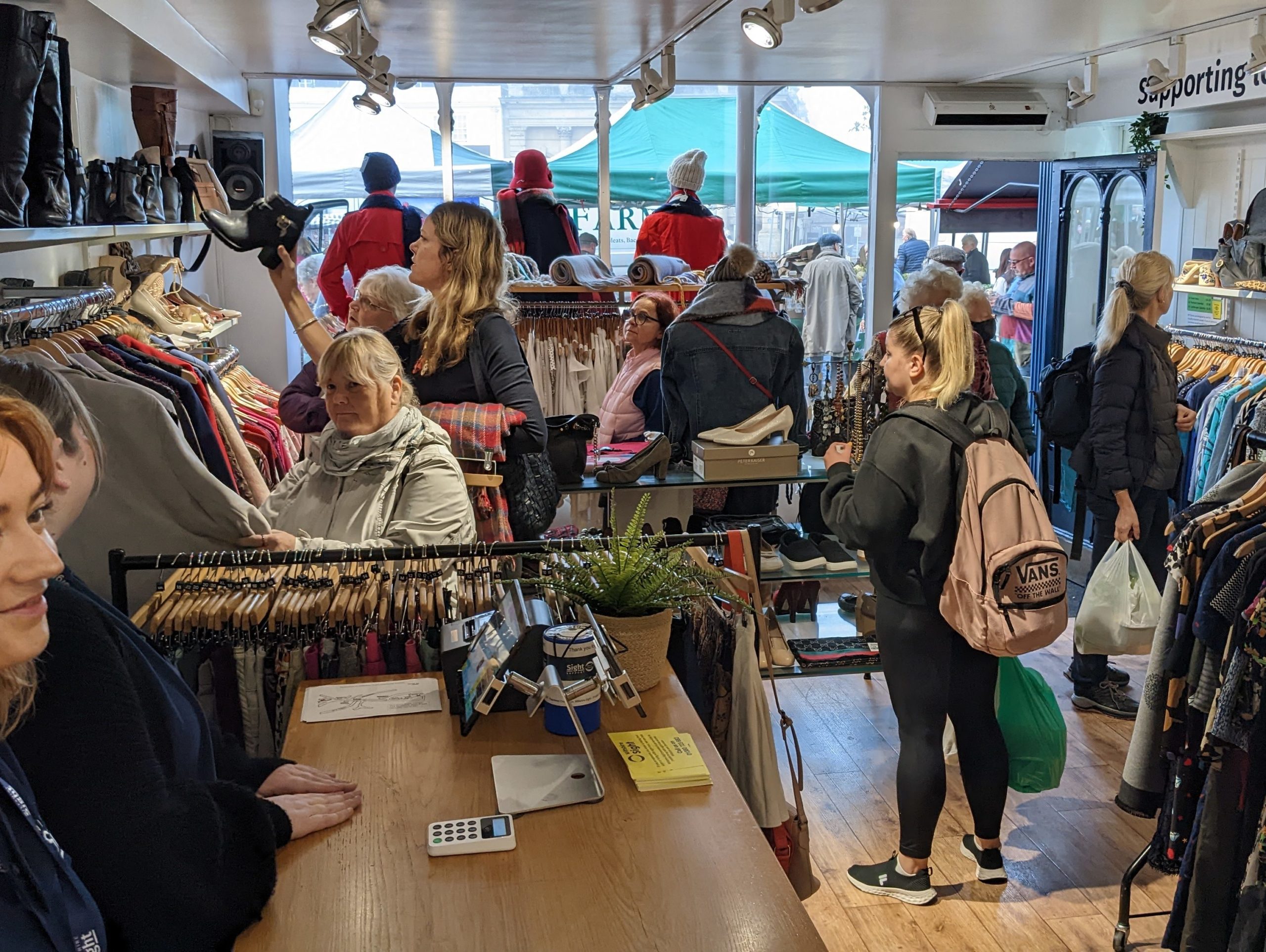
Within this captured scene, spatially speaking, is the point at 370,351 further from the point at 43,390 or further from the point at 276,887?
the point at 276,887

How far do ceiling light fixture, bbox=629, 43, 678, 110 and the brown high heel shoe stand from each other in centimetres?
274

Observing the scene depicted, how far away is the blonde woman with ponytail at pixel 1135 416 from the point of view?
14.2 feet

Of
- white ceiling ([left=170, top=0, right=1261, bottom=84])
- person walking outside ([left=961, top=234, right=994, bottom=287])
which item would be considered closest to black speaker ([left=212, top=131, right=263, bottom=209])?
white ceiling ([left=170, top=0, right=1261, bottom=84])

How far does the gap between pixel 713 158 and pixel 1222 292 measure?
4193 millimetres

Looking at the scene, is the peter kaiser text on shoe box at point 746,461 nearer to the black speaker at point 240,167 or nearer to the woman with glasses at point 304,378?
the woman with glasses at point 304,378

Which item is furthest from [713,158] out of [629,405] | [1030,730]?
[1030,730]

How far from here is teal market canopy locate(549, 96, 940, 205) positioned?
28.1 ft

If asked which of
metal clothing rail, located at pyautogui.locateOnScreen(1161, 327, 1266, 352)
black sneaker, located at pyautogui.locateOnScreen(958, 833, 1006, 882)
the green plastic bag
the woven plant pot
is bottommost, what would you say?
black sneaker, located at pyautogui.locateOnScreen(958, 833, 1006, 882)

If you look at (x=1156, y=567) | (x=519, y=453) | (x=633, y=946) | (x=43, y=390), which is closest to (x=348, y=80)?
(x=519, y=453)

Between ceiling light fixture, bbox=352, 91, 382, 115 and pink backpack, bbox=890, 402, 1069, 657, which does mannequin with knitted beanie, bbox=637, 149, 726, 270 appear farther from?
pink backpack, bbox=890, 402, 1069, 657

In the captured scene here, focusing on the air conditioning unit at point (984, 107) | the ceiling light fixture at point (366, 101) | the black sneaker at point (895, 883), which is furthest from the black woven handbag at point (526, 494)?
the air conditioning unit at point (984, 107)

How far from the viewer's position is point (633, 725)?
7.08 ft

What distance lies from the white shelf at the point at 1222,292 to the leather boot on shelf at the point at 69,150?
493 centimetres

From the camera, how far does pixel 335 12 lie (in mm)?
3760
